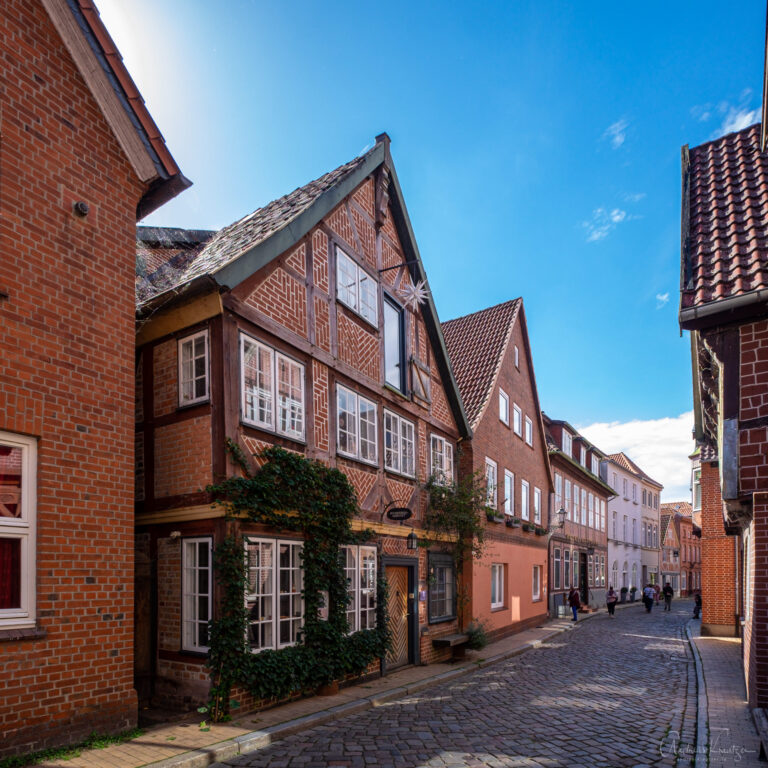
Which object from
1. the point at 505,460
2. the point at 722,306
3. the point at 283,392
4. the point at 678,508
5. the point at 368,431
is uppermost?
the point at 722,306

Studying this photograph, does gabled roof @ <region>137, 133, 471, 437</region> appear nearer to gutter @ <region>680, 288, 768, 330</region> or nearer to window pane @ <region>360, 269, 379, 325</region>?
window pane @ <region>360, 269, 379, 325</region>

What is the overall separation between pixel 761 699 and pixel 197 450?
734 cm

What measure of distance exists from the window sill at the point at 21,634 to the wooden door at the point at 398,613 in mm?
7011

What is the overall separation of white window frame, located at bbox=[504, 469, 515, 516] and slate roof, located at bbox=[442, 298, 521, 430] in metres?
2.69

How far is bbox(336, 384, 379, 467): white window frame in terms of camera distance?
1113cm

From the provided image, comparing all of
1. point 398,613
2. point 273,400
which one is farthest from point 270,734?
point 398,613

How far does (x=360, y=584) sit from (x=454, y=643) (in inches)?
149

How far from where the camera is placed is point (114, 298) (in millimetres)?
7676

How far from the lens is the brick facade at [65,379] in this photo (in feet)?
21.2

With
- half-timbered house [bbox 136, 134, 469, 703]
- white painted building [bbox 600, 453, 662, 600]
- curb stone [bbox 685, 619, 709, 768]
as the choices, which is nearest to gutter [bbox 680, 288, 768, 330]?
curb stone [bbox 685, 619, 709, 768]

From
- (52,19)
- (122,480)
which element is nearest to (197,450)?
(122,480)

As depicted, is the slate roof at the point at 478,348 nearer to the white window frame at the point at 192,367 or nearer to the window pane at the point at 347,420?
the window pane at the point at 347,420

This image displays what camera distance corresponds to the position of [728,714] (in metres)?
8.56

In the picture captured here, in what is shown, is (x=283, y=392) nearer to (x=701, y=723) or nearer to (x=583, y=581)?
(x=701, y=723)
